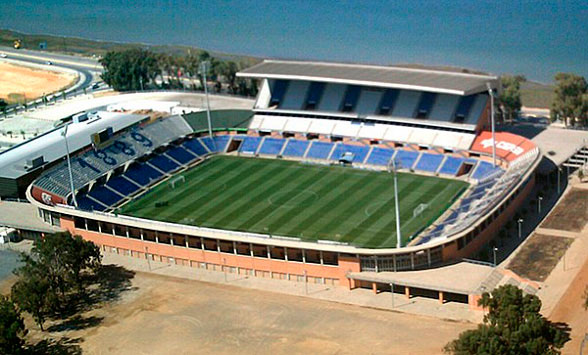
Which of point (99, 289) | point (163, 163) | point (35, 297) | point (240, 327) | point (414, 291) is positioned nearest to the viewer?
point (240, 327)

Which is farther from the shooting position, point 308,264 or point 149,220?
point 149,220

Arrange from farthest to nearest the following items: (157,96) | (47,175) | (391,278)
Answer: (157,96), (47,175), (391,278)

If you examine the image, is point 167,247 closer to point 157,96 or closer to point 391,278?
point 391,278

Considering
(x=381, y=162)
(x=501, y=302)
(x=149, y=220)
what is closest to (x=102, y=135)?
(x=149, y=220)

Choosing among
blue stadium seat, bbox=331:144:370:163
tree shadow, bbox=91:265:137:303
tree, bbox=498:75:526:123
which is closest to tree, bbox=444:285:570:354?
tree shadow, bbox=91:265:137:303

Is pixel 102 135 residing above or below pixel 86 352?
above

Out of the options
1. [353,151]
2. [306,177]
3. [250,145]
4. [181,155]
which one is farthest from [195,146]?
[353,151]

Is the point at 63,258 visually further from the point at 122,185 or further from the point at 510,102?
the point at 510,102

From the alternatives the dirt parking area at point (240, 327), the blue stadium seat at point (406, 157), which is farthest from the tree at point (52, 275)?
the blue stadium seat at point (406, 157)
